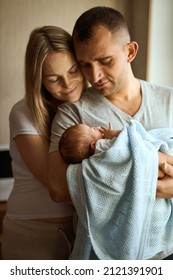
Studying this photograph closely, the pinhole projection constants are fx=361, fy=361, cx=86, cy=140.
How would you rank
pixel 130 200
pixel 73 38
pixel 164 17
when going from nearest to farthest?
1. pixel 130 200
2. pixel 73 38
3. pixel 164 17

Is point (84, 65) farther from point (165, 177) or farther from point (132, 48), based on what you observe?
point (165, 177)

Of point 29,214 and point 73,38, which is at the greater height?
point 73,38

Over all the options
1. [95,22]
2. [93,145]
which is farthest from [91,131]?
[95,22]

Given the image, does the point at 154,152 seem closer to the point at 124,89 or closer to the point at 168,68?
the point at 124,89

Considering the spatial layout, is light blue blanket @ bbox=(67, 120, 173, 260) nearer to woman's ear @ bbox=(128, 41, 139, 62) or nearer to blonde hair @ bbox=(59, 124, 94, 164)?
blonde hair @ bbox=(59, 124, 94, 164)

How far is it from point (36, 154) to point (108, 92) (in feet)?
0.81

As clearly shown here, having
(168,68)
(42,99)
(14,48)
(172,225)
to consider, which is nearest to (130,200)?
(172,225)

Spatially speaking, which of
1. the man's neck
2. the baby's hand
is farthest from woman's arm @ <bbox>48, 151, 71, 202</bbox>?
the man's neck

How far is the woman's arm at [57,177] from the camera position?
2.76 feet

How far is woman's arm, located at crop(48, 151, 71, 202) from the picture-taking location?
84 cm

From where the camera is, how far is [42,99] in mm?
978

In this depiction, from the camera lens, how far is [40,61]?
0.91 m

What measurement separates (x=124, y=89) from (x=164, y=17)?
1.30ft

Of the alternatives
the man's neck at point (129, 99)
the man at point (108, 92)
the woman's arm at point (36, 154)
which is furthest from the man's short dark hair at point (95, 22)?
the woman's arm at point (36, 154)
